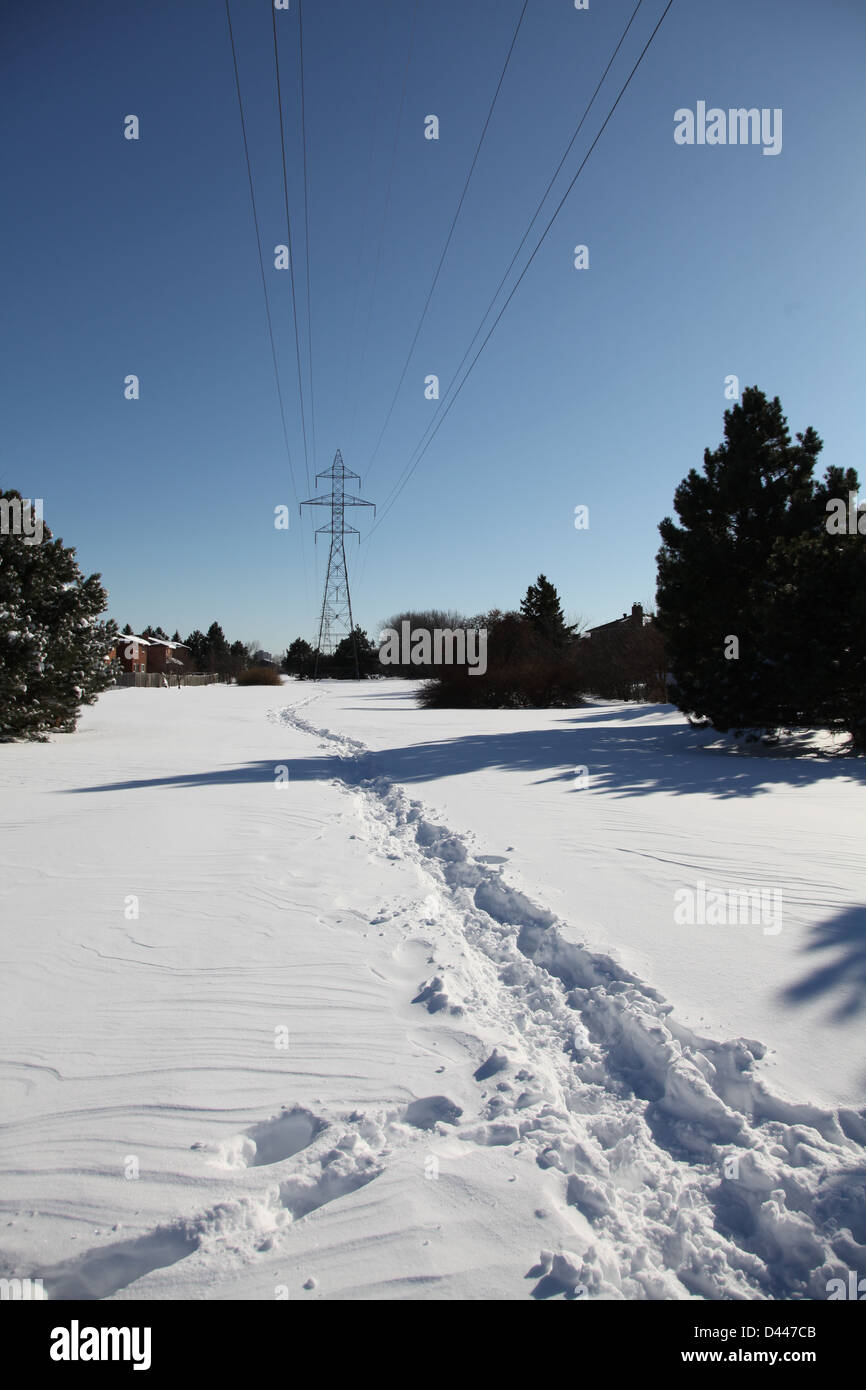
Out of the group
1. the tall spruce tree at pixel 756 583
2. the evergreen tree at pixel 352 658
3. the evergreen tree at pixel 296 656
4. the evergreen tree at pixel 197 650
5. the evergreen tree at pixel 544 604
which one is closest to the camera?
the tall spruce tree at pixel 756 583

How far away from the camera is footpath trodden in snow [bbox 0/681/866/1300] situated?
195cm

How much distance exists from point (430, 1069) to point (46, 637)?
17.2 m

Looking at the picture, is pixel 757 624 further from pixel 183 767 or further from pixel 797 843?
pixel 183 767

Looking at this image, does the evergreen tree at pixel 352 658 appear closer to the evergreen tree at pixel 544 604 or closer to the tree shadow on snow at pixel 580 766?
the evergreen tree at pixel 544 604

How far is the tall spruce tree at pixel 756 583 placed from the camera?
13820 mm

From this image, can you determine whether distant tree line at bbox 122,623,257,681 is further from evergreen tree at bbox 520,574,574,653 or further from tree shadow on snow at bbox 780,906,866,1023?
tree shadow on snow at bbox 780,906,866,1023

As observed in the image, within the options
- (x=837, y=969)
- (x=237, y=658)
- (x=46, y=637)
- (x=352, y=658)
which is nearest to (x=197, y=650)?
(x=237, y=658)

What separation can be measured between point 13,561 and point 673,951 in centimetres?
1781

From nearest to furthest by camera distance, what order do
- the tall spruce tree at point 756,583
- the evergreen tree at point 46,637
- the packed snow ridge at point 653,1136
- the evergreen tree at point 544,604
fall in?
1. the packed snow ridge at point 653,1136
2. the tall spruce tree at point 756,583
3. the evergreen tree at point 46,637
4. the evergreen tree at point 544,604

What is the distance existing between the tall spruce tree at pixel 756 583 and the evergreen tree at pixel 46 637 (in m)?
15.0

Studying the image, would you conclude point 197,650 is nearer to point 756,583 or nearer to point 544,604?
point 544,604

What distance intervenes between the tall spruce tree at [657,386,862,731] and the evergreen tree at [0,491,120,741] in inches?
591

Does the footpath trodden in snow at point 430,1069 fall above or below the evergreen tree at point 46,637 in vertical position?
below

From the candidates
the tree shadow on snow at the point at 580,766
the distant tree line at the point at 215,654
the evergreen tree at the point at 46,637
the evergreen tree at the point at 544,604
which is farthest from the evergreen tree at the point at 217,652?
the tree shadow on snow at the point at 580,766
